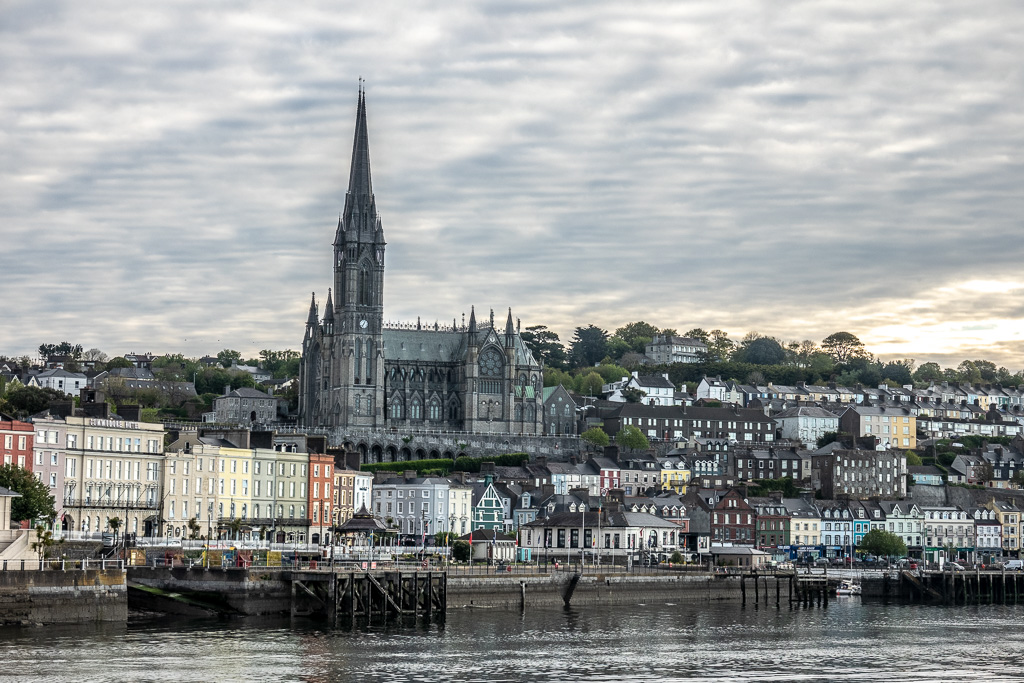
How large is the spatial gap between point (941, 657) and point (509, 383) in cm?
13142

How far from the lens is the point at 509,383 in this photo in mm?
196125

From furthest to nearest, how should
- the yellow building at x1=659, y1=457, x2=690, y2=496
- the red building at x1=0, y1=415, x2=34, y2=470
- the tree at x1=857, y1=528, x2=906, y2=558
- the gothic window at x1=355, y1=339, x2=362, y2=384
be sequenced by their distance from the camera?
1. the gothic window at x1=355, y1=339, x2=362, y2=384
2. the yellow building at x1=659, y1=457, x2=690, y2=496
3. the tree at x1=857, y1=528, x2=906, y2=558
4. the red building at x1=0, y1=415, x2=34, y2=470

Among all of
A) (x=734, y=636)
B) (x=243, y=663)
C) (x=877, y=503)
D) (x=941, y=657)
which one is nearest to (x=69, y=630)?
(x=243, y=663)

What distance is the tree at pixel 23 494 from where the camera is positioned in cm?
7956

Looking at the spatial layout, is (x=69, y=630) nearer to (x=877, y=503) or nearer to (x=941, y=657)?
(x=941, y=657)

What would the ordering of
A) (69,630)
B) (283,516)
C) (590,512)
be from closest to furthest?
(69,630), (283,516), (590,512)

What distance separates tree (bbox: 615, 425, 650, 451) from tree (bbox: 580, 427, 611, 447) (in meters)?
1.48

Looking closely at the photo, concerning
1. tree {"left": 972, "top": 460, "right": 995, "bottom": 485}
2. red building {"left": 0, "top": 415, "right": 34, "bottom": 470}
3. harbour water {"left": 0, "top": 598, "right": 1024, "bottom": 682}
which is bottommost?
harbour water {"left": 0, "top": 598, "right": 1024, "bottom": 682}

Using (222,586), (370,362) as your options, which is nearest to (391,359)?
(370,362)

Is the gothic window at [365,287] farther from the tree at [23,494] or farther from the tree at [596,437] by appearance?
the tree at [23,494]

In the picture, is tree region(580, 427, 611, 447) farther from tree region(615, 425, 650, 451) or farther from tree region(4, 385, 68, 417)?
tree region(4, 385, 68, 417)

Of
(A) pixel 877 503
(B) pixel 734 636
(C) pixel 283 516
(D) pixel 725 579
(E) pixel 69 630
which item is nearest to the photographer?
(E) pixel 69 630

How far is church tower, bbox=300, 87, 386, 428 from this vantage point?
18838cm

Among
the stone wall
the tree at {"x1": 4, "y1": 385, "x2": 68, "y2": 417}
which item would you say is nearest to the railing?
the stone wall
